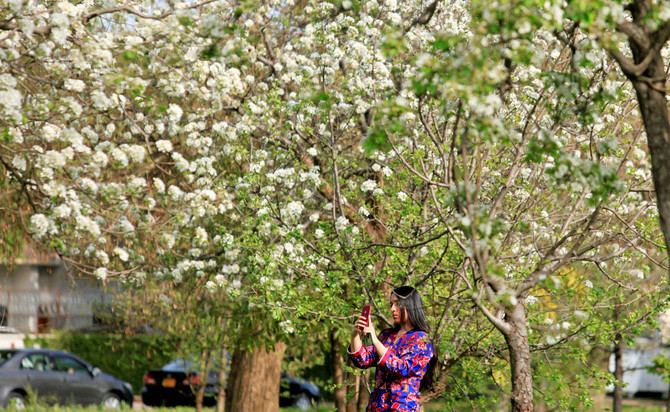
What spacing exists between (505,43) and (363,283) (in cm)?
401

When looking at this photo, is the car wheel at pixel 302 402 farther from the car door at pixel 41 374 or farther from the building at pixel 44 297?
the car door at pixel 41 374

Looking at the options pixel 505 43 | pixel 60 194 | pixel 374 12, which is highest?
pixel 374 12

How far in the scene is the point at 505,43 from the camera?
4535 mm

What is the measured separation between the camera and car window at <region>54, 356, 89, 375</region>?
18406 millimetres

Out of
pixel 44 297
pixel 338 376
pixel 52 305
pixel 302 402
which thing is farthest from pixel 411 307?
pixel 52 305

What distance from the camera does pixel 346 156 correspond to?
10.4 m

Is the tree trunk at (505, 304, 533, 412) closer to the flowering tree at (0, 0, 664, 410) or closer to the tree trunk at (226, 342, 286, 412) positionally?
the flowering tree at (0, 0, 664, 410)

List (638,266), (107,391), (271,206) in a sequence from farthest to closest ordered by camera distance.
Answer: (107,391)
(638,266)
(271,206)

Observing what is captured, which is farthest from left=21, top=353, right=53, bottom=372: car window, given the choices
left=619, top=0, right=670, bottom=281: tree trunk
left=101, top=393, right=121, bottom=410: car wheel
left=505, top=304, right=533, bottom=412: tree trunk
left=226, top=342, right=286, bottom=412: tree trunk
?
left=619, top=0, right=670, bottom=281: tree trunk

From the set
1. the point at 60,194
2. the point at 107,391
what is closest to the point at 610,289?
the point at 60,194

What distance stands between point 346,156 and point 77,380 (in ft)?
35.9

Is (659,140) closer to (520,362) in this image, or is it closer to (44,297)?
(520,362)

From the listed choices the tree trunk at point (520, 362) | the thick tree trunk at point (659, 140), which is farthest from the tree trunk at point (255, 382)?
the thick tree trunk at point (659, 140)

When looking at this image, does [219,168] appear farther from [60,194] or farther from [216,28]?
[216,28]
